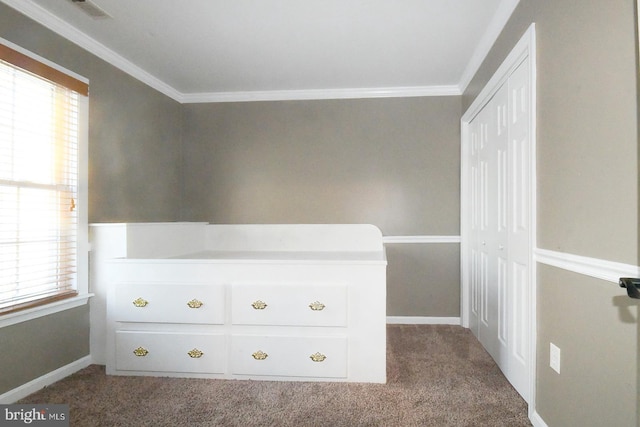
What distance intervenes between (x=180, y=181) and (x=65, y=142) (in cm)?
146

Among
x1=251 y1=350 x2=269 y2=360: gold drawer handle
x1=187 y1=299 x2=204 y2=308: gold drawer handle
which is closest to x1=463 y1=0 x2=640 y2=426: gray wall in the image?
x1=251 y1=350 x2=269 y2=360: gold drawer handle

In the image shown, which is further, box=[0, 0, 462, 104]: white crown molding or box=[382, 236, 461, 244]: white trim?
box=[382, 236, 461, 244]: white trim

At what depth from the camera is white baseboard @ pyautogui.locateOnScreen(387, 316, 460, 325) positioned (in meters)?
3.67

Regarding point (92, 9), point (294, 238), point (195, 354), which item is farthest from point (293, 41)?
point (195, 354)

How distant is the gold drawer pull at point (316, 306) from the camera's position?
2350mm

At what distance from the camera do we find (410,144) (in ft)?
12.2

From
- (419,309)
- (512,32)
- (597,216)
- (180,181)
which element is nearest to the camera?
(597,216)

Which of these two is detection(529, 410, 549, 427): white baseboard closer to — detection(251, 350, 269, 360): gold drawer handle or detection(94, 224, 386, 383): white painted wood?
detection(94, 224, 386, 383): white painted wood

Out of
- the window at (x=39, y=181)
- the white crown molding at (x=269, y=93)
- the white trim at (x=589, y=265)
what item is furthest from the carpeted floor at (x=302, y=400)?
the white crown molding at (x=269, y=93)

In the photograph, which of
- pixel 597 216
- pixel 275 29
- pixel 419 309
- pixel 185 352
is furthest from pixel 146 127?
pixel 597 216

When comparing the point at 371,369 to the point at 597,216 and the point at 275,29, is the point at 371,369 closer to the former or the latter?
the point at 597,216

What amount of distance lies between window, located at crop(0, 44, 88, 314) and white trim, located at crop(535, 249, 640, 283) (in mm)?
2788

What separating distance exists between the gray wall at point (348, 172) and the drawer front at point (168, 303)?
1.50 meters

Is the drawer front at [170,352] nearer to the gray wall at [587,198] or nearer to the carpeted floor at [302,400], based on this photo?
the carpeted floor at [302,400]
